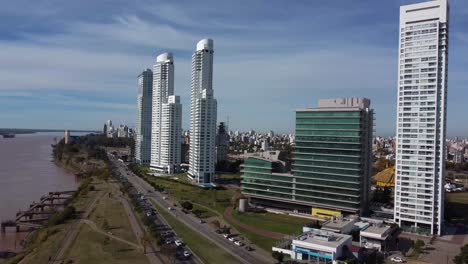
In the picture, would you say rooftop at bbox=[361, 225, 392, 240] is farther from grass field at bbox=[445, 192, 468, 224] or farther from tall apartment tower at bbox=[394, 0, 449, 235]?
grass field at bbox=[445, 192, 468, 224]

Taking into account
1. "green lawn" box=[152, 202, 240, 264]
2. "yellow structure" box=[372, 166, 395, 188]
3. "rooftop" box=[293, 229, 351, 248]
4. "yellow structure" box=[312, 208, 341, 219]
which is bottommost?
"green lawn" box=[152, 202, 240, 264]

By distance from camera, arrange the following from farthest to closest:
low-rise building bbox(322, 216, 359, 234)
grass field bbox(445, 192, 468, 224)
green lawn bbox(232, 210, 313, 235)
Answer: grass field bbox(445, 192, 468, 224), green lawn bbox(232, 210, 313, 235), low-rise building bbox(322, 216, 359, 234)

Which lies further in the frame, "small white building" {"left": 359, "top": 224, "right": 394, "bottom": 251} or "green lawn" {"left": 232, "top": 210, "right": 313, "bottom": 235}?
"green lawn" {"left": 232, "top": 210, "right": 313, "bottom": 235}

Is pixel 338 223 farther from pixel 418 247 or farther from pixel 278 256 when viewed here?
pixel 278 256

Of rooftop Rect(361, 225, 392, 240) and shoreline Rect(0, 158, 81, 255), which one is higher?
rooftop Rect(361, 225, 392, 240)

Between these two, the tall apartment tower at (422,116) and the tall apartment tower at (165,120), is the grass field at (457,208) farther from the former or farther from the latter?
the tall apartment tower at (165,120)

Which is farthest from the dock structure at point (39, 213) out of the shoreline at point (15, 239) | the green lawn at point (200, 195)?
the green lawn at point (200, 195)

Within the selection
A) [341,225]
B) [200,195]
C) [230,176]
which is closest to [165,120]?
[230,176]

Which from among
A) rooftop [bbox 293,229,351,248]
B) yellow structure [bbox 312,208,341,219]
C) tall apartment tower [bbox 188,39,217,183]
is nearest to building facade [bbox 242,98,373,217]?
yellow structure [bbox 312,208,341,219]

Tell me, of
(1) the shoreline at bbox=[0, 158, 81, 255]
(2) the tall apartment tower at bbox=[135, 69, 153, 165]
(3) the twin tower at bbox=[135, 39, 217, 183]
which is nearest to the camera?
(1) the shoreline at bbox=[0, 158, 81, 255]
